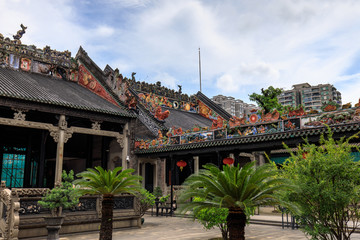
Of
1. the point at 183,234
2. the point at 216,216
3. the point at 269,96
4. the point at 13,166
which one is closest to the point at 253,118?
the point at 183,234

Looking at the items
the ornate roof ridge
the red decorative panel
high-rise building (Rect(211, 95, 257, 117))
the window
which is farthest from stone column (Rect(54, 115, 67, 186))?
high-rise building (Rect(211, 95, 257, 117))

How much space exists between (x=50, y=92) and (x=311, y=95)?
96.0 metres

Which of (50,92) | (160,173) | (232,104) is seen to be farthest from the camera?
(232,104)

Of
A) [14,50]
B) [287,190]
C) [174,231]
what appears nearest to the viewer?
[287,190]

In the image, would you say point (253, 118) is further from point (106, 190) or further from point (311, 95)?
point (311, 95)

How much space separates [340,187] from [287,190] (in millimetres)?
964

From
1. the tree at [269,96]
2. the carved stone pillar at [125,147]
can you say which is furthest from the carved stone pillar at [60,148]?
the tree at [269,96]

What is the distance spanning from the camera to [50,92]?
1680 centimetres

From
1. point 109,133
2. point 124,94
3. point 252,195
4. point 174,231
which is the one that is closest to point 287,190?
point 252,195

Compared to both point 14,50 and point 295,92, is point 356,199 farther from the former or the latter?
point 295,92

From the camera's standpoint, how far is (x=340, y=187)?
18.4 ft

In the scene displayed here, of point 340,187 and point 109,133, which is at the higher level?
point 109,133

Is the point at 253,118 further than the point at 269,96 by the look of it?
No

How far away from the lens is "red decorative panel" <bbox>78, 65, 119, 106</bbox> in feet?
68.3
